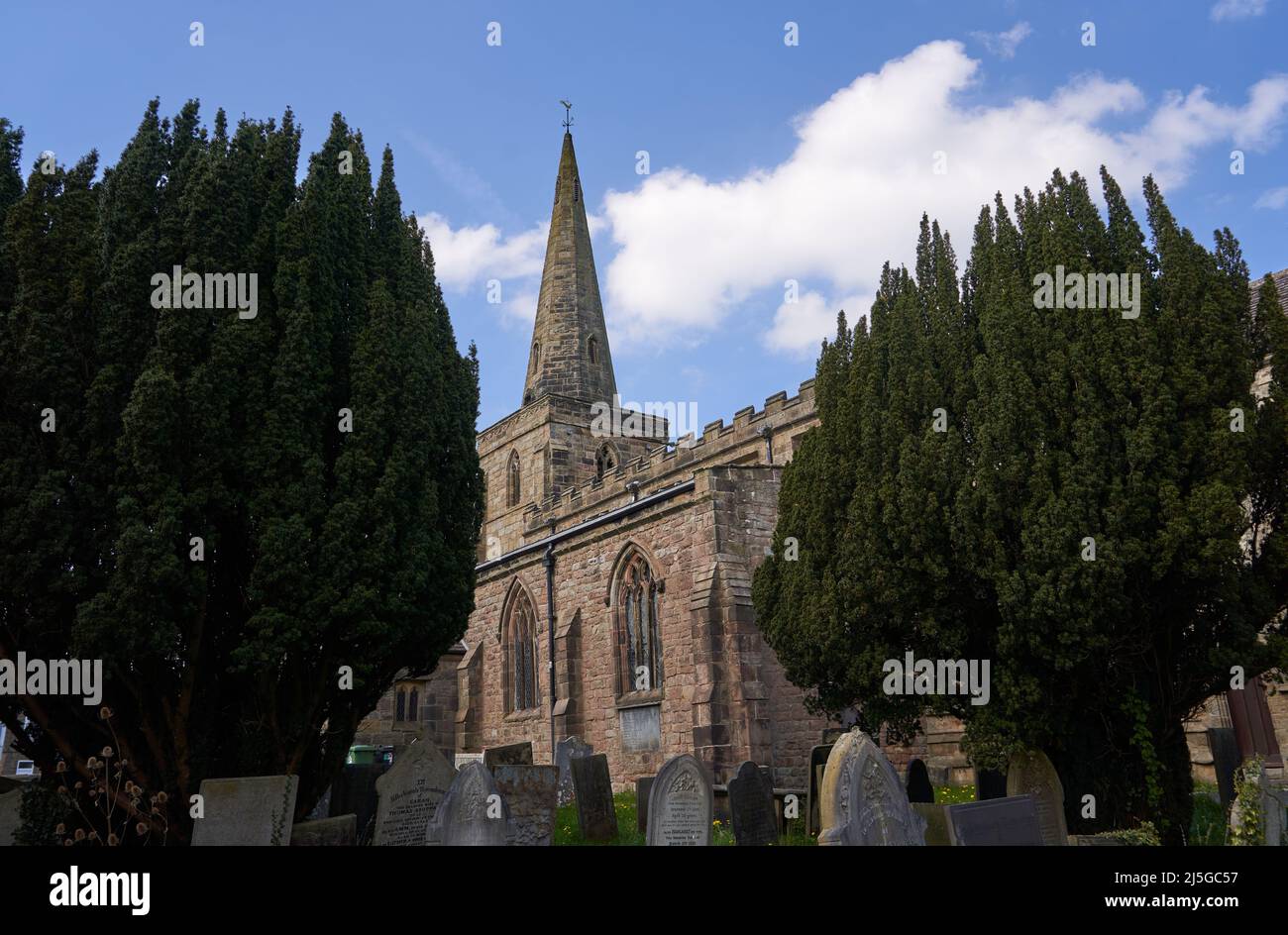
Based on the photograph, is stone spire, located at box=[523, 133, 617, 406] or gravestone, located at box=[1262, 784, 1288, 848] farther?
stone spire, located at box=[523, 133, 617, 406]

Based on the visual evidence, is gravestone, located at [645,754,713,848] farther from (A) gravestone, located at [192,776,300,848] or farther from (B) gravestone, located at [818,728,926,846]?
(A) gravestone, located at [192,776,300,848]

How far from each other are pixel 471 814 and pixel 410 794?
1408 millimetres

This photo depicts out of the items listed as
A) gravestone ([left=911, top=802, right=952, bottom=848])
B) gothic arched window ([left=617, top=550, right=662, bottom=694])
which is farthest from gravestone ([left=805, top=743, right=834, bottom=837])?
gothic arched window ([left=617, top=550, right=662, bottom=694])

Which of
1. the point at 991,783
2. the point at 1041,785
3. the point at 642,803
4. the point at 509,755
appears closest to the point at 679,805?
the point at 642,803

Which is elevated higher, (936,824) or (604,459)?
(604,459)

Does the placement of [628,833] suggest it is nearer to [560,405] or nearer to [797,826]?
[797,826]

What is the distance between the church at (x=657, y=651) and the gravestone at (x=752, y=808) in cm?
422

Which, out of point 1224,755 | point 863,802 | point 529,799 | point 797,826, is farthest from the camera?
point 1224,755

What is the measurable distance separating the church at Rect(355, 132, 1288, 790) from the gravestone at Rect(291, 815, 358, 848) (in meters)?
7.34

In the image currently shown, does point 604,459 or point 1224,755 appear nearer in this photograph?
point 1224,755

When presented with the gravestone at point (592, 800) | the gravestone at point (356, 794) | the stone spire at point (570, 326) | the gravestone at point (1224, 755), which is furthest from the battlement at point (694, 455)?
the gravestone at point (356, 794)

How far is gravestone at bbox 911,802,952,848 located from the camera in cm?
745

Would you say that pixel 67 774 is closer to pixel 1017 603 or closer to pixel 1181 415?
pixel 1017 603

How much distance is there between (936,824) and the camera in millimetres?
7586
